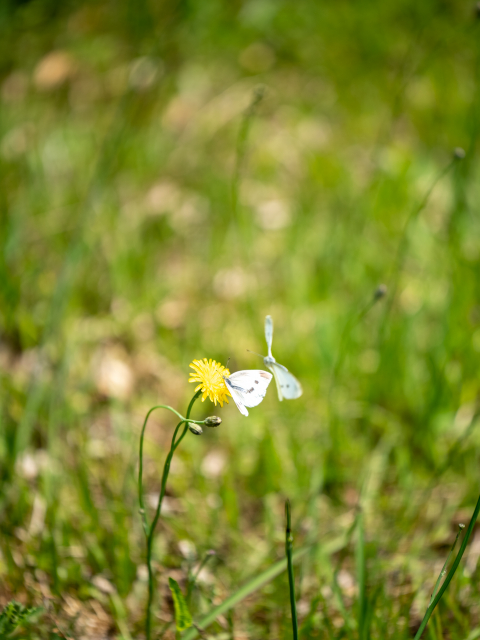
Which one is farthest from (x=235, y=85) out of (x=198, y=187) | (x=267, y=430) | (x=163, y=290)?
(x=267, y=430)

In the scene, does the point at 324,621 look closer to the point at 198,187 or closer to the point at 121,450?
the point at 121,450

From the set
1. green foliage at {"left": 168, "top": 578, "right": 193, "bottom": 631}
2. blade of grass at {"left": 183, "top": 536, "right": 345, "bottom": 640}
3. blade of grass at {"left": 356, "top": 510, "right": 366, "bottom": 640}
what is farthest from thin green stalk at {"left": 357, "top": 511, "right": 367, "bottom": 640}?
green foliage at {"left": 168, "top": 578, "right": 193, "bottom": 631}

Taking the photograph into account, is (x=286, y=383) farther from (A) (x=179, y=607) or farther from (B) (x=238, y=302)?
(B) (x=238, y=302)

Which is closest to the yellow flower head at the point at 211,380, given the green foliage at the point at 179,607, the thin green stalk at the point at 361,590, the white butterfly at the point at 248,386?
the white butterfly at the point at 248,386

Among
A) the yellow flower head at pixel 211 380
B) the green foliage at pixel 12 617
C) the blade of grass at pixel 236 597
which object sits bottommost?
the blade of grass at pixel 236 597

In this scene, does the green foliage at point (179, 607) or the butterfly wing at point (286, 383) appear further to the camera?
the green foliage at point (179, 607)

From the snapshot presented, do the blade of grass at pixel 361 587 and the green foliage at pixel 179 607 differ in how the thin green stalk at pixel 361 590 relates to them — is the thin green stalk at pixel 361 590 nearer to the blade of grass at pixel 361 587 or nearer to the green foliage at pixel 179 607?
the blade of grass at pixel 361 587
